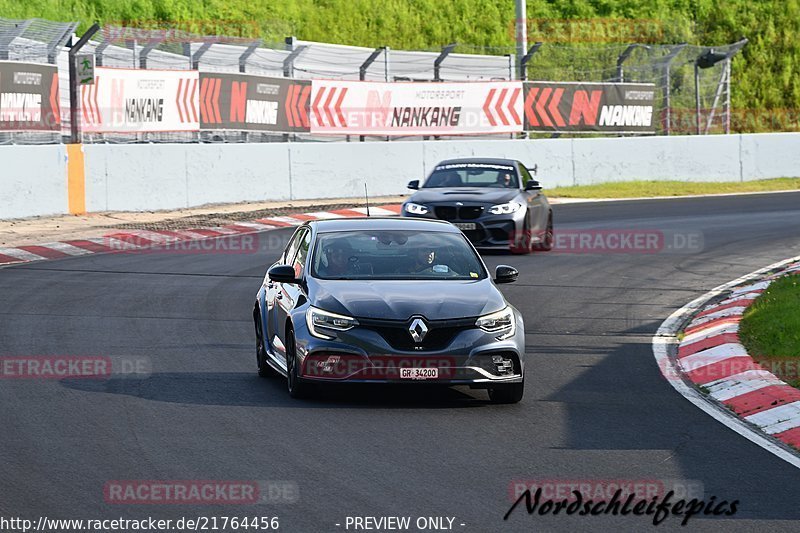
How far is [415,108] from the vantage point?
36625 mm

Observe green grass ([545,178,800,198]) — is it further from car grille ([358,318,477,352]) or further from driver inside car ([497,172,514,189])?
car grille ([358,318,477,352])

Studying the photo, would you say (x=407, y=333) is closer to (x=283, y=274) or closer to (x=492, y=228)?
(x=283, y=274)

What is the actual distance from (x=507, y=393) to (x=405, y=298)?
1030 millimetres

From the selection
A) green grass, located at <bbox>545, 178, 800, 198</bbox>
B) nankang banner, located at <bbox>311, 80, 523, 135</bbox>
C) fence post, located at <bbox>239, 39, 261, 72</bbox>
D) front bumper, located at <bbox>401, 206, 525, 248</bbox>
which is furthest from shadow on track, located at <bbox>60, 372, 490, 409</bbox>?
green grass, located at <bbox>545, 178, 800, 198</bbox>

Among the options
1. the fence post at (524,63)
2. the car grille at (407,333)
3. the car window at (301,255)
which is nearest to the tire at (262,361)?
the car window at (301,255)

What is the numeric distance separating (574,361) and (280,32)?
45.2 metres

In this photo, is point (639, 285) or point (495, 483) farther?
point (639, 285)

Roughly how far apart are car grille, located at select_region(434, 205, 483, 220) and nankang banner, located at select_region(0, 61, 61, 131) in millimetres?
9372

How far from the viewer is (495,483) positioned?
7.71 metres

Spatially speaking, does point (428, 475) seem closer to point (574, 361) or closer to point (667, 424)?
point (667, 424)

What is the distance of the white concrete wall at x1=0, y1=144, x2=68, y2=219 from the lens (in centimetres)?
2502

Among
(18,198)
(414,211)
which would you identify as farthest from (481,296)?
(18,198)

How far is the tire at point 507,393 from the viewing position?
10250 mm

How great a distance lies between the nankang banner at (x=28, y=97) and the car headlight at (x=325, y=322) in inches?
684
